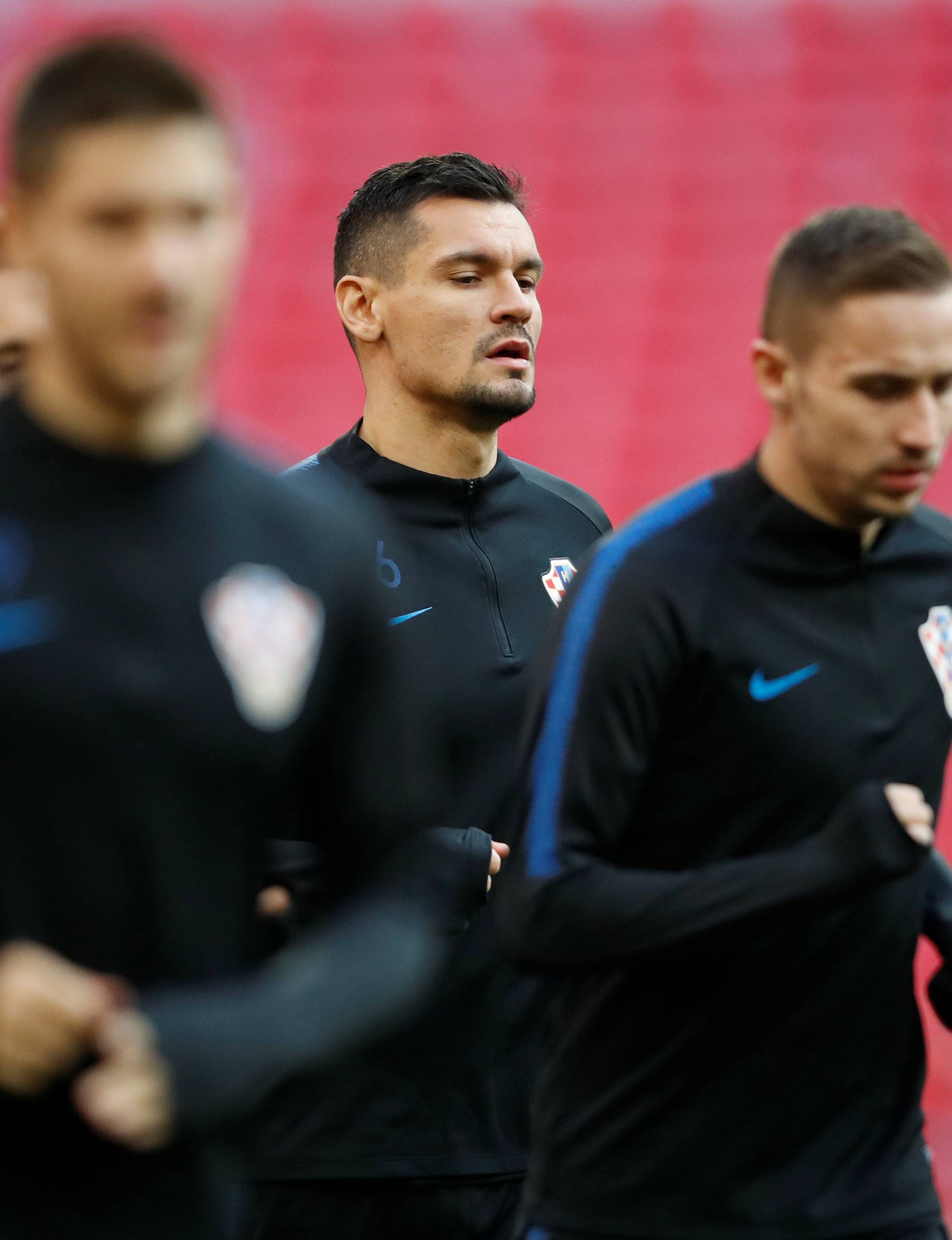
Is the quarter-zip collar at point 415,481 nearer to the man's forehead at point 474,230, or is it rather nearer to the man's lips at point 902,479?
the man's forehead at point 474,230

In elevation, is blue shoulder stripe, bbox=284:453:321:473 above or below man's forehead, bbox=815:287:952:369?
below

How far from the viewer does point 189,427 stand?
5.57 feet

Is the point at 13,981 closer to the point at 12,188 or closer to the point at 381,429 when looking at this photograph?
the point at 12,188

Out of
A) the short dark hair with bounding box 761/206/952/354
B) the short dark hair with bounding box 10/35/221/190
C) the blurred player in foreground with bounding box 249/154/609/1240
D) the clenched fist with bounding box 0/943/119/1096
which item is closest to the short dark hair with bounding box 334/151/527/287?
the blurred player in foreground with bounding box 249/154/609/1240

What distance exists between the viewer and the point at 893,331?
2.18 m

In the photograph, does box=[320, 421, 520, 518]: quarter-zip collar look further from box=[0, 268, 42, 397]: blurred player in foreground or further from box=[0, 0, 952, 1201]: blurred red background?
box=[0, 0, 952, 1201]: blurred red background

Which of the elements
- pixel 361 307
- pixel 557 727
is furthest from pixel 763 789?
pixel 361 307

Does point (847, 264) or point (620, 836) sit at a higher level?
point (847, 264)

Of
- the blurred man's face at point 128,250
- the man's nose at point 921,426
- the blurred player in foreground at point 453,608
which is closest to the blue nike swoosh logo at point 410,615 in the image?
the blurred player in foreground at point 453,608

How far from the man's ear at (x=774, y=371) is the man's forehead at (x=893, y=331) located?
83mm

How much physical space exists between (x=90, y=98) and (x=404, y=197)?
187 cm

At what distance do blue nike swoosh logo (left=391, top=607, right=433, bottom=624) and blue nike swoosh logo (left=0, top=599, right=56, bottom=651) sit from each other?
1.30m

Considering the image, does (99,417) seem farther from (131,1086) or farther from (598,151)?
(598,151)

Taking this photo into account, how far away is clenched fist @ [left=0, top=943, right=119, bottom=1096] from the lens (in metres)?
1.47
